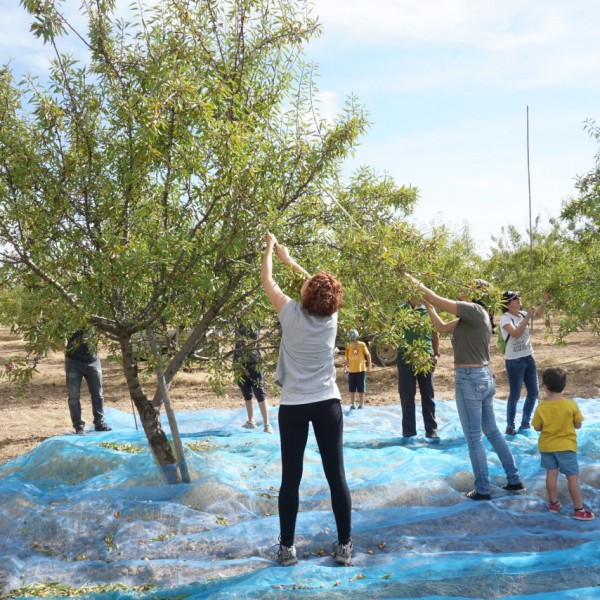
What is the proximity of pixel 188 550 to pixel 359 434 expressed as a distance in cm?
373

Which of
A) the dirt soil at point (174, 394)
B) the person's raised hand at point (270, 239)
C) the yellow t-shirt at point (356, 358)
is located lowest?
the dirt soil at point (174, 394)

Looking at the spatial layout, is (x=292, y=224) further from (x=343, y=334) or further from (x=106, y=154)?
(x=106, y=154)

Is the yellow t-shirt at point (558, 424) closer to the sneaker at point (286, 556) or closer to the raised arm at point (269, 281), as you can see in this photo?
the sneaker at point (286, 556)

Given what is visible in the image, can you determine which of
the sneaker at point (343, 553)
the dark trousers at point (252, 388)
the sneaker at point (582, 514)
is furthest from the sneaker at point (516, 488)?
the dark trousers at point (252, 388)

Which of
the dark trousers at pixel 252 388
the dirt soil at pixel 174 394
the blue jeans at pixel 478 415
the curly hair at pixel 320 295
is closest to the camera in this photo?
the curly hair at pixel 320 295

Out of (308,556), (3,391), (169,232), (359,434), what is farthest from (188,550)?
(3,391)

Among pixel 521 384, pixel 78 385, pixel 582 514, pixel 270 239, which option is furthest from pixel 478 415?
pixel 78 385

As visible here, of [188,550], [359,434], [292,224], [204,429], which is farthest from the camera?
[204,429]

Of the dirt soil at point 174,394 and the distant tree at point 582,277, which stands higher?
the distant tree at point 582,277

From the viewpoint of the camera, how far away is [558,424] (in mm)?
4793

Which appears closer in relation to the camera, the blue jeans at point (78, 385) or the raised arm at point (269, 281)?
the raised arm at point (269, 281)

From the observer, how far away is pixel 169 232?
3828mm

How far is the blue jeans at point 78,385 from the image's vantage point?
8039 millimetres

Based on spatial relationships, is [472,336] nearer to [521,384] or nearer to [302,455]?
[302,455]
